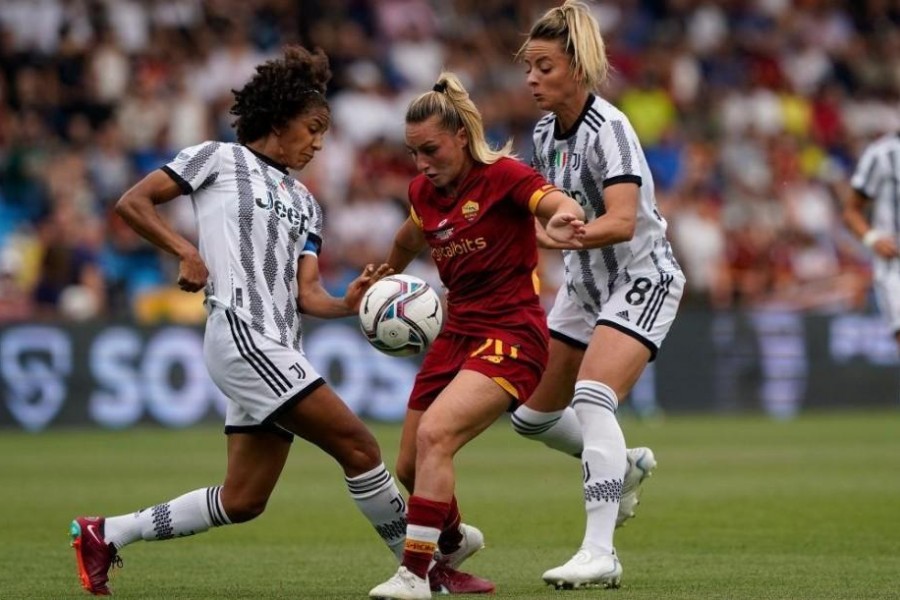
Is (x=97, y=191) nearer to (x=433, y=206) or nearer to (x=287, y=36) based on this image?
(x=287, y=36)

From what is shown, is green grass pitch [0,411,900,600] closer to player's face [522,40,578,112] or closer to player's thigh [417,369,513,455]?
player's thigh [417,369,513,455]

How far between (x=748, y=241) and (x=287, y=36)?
256 inches

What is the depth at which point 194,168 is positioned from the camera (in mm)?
7168

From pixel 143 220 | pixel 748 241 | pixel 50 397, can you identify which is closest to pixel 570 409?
pixel 143 220

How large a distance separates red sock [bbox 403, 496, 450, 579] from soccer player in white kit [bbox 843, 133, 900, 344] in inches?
227

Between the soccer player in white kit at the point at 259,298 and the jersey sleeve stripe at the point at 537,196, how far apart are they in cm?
84

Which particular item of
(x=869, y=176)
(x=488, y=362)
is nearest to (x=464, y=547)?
(x=488, y=362)

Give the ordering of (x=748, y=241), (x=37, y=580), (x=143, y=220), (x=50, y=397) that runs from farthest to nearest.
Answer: (x=748, y=241), (x=50, y=397), (x=37, y=580), (x=143, y=220)

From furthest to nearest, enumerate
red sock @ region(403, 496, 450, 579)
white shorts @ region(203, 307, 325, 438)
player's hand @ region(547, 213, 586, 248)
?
white shorts @ region(203, 307, 325, 438) → player's hand @ region(547, 213, 586, 248) → red sock @ region(403, 496, 450, 579)

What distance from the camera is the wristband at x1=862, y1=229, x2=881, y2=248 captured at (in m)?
11.6

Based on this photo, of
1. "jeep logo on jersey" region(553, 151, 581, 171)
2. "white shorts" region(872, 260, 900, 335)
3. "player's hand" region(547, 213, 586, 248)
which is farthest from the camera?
"white shorts" region(872, 260, 900, 335)

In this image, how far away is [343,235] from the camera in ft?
65.0

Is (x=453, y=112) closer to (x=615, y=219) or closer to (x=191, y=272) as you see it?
(x=615, y=219)

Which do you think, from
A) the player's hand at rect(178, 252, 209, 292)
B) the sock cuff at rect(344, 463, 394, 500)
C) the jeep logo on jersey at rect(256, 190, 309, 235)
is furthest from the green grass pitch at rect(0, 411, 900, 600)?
the jeep logo on jersey at rect(256, 190, 309, 235)
